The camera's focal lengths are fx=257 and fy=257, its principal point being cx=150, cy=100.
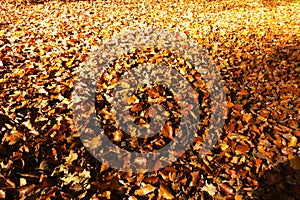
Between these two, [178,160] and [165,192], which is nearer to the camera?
[165,192]

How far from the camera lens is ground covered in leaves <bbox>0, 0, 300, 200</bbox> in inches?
76.5

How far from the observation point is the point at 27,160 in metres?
2.07

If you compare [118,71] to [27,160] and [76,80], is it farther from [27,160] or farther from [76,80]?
[27,160]

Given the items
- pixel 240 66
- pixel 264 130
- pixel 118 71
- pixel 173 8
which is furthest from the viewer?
pixel 173 8

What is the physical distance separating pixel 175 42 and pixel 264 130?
2.27 metres

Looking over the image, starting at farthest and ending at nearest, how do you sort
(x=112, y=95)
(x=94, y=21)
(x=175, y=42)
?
(x=94, y=21)
(x=175, y=42)
(x=112, y=95)

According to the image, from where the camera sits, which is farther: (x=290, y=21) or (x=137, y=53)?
(x=290, y=21)

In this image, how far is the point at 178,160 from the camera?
218 centimetres

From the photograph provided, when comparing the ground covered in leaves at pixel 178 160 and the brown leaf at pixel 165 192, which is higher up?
the ground covered in leaves at pixel 178 160

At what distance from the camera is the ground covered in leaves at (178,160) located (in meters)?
1.94

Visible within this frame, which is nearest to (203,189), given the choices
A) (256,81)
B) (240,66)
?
(256,81)

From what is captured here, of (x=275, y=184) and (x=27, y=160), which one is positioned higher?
(x=27, y=160)

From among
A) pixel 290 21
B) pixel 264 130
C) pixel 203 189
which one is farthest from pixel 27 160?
pixel 290 21

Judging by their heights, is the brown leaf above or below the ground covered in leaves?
below
